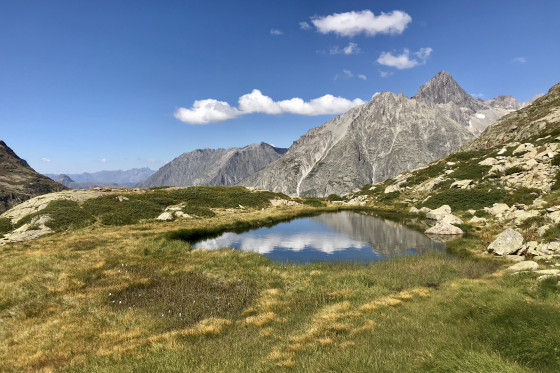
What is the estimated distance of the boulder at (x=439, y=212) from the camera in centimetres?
6209

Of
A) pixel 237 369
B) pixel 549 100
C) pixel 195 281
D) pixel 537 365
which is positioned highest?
pixel 549 100

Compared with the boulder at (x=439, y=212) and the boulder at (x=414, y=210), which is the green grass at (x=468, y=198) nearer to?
the boulder at (x=439, y=212)

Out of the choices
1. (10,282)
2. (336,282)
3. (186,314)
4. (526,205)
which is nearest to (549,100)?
(526,205)

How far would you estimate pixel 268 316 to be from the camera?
1683 centimetres

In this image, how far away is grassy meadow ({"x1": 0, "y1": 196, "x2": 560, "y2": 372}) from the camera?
10359mm

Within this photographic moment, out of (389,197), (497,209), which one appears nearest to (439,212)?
(497,209)

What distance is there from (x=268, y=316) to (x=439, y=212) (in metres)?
59.8

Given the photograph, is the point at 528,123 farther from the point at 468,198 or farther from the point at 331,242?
the point at 331,242

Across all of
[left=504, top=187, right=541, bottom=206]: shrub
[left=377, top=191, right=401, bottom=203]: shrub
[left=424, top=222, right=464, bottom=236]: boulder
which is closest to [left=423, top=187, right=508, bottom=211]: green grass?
[left=504, top=187, right=541, bottom=206]: shrub

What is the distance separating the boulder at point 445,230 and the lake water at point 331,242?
2.34 m

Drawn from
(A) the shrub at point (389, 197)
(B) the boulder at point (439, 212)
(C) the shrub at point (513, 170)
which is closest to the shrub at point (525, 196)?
(B) the boulder at point (439, 212)

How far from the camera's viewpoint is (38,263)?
2658 centimetres

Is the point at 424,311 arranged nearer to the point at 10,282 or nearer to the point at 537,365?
the point at 537,365

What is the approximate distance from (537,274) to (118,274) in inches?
1367
